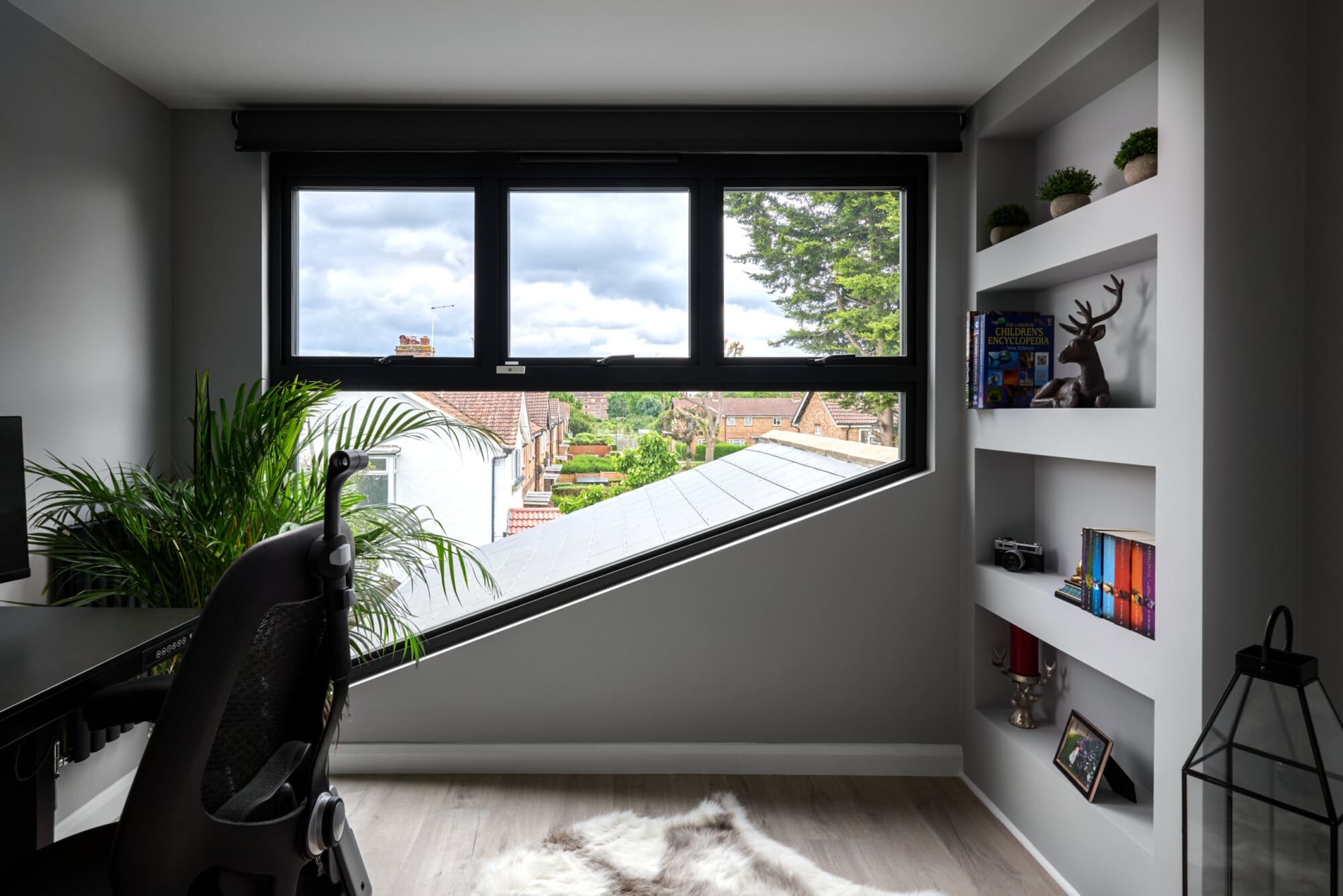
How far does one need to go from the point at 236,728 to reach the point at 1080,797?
2.15 m

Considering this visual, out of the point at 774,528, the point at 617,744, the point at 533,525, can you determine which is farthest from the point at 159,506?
the point at 774,528

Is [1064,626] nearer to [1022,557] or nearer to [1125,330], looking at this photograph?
[1022,557]

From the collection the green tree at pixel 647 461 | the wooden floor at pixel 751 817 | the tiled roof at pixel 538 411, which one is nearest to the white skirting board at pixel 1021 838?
the wooden floor at pixel 751 817

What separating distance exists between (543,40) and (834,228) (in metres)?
1.29

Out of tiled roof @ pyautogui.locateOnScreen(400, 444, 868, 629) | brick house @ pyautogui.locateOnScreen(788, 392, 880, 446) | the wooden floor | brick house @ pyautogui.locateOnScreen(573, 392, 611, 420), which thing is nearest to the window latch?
brick house @ pyautogui.locateOnScreen(788, 392, 880, 446)

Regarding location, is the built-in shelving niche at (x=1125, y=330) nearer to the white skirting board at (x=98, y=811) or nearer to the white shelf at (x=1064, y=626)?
the white shelf at (x=1064, y=626)

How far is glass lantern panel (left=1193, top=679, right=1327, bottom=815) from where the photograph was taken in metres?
1.32

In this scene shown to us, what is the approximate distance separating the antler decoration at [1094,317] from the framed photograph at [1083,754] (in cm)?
115

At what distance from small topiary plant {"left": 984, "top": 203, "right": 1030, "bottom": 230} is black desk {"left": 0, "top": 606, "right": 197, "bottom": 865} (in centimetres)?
265

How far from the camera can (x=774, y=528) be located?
2.94m

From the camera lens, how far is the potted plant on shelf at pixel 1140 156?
1.91 meters

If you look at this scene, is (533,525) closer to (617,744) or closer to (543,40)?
(617,744)

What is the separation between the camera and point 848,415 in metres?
3.05

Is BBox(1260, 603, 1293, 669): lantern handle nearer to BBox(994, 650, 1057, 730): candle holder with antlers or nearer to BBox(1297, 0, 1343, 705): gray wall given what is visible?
BBox(1297, 0, 1343, 705): gray wall
